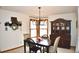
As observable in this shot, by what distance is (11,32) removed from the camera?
7.59 ft

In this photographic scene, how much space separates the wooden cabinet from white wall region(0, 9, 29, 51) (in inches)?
22.1

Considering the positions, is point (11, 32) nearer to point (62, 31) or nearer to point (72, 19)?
point (62, 31)

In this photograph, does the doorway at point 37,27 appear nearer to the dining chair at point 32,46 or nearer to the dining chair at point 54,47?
the dining chair at point 32,46

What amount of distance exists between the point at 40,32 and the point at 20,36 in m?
0.43

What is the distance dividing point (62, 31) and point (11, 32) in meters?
1.09

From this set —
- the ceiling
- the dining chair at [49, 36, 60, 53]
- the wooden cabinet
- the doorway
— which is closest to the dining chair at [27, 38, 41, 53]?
the doorway

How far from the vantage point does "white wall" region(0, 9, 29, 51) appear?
2.19 m

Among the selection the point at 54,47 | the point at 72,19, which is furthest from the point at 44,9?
the point at 54,47

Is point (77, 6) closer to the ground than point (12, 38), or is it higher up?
higher up

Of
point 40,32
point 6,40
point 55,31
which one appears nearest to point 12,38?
point 6,40

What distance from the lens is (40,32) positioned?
7.63 ft

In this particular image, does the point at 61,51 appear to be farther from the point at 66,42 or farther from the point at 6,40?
the point at 6,40

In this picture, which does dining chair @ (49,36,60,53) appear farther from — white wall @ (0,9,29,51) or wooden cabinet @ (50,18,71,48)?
white wall @ (0,9,29,51)

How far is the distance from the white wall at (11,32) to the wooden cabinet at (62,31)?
0.56 metres
